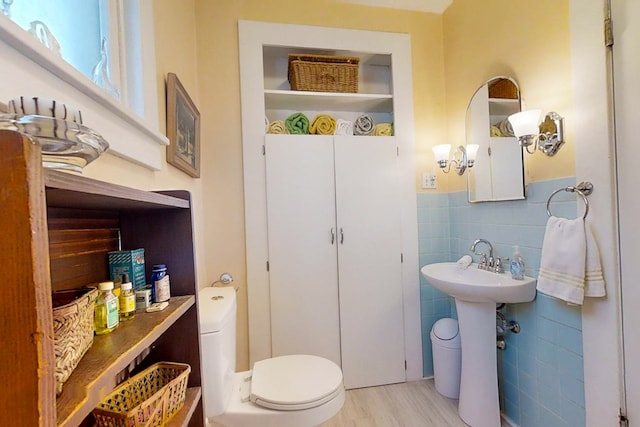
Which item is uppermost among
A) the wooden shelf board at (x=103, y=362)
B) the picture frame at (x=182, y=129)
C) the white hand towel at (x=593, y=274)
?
the picture frame at (x=182, y=129)

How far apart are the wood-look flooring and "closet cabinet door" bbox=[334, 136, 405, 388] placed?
0.08m

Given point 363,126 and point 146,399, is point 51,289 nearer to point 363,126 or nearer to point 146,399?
point 146,399

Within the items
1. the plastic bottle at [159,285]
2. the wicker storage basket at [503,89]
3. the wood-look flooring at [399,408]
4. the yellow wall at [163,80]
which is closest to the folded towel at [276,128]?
the yellow wall at [163,80]

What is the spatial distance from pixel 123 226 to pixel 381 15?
2.10m

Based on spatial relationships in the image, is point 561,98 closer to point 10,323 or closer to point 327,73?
point 327,73

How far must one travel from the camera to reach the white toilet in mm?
1105

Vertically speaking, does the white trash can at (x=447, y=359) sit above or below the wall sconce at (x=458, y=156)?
below

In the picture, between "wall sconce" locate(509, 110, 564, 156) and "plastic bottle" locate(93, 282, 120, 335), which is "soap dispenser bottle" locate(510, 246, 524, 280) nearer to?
"wall sconce" locate(509, 110, 564, 156)

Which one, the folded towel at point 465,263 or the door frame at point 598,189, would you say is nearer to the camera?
the door frame at point 598,189

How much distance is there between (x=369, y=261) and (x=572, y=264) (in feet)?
3.47

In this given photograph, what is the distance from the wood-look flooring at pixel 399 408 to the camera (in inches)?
65.0

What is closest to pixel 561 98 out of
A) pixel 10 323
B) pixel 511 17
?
pixel 511 17

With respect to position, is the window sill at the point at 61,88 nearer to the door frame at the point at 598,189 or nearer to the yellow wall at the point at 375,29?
the yellow wall at the point at 375,29

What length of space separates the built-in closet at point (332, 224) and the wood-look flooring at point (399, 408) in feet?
0.26
